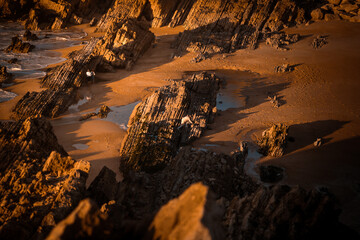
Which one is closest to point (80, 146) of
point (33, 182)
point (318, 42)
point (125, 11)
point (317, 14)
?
point (33, 182)

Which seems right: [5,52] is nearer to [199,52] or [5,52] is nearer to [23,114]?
[23,114]

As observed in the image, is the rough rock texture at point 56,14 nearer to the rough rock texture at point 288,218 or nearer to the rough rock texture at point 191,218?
the rough rock texture at point 288,218

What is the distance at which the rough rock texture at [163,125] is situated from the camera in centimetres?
920

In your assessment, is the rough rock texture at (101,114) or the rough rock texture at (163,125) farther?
the rough rock texture at (101,114)

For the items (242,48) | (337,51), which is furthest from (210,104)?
(337,51)

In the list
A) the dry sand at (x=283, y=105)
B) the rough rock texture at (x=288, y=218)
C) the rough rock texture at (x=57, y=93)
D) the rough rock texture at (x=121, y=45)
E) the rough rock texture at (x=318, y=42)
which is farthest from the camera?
the rough rock texture at (x=318, y=42)

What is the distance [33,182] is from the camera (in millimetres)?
5355

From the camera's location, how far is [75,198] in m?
5.12

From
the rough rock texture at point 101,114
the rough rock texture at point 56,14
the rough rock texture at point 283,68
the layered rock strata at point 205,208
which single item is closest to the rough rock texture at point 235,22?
the rough rock texture at point 283,68

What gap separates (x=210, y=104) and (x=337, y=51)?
50.7ft

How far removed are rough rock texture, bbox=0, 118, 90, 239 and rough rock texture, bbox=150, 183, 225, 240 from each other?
298cm

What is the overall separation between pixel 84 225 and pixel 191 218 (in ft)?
4.18

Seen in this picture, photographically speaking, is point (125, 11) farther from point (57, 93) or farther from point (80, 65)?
point (57, 93)

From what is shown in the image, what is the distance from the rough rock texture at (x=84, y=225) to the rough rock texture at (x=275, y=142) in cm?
831
